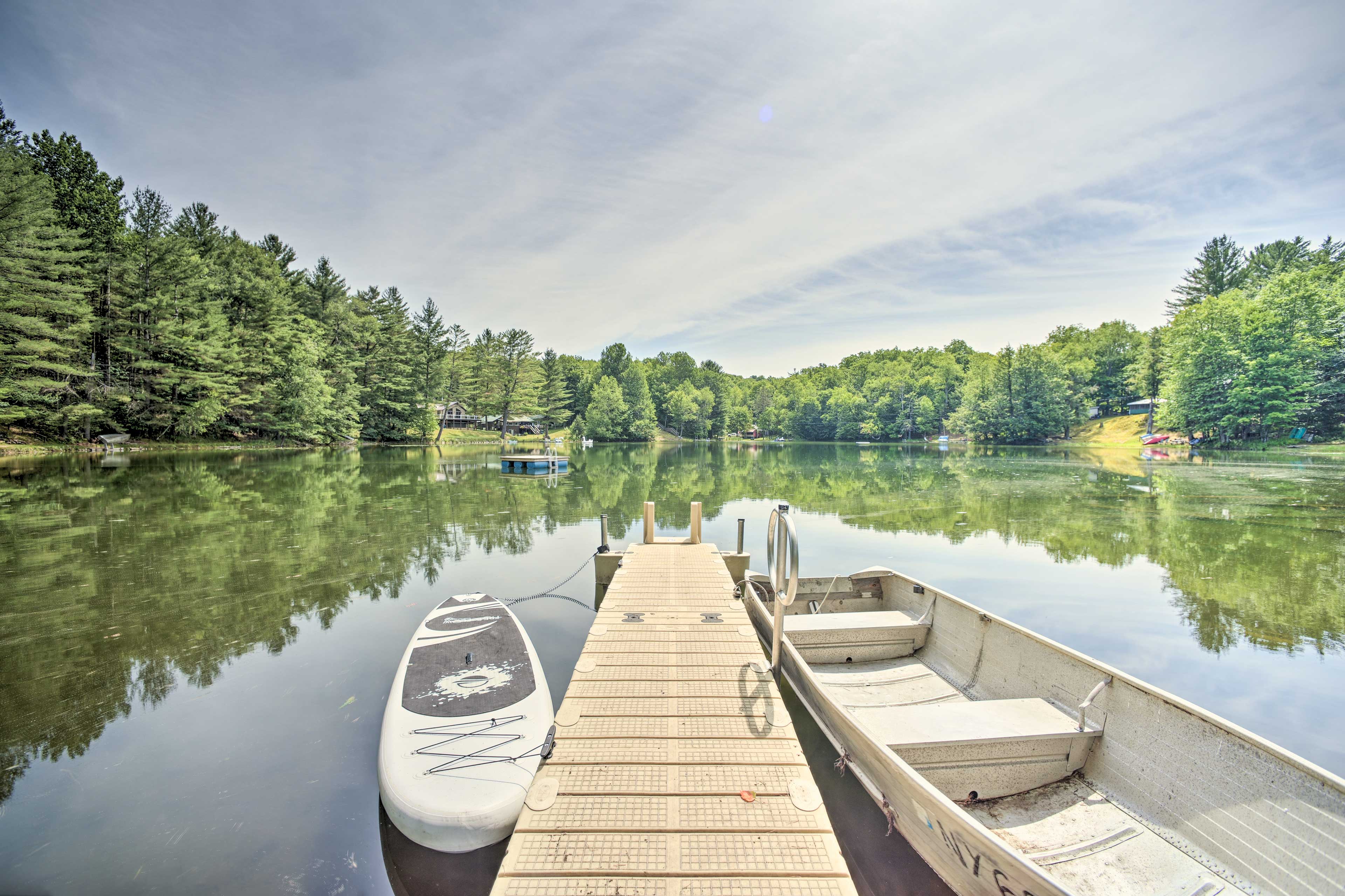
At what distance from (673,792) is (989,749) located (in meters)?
2.29

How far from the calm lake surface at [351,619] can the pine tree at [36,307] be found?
438 inches

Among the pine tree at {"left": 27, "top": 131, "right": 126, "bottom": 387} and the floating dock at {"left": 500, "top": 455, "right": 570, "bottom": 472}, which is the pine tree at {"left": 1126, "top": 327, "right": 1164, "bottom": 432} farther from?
the pine tree at {"left": 27, "top": 131, "right": 126, "bottom": 387}

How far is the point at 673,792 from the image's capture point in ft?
11.1

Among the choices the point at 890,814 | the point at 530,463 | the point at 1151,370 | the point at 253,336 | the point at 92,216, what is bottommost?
the point at 890,814

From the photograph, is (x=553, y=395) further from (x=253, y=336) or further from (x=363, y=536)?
(x=363, y=536)

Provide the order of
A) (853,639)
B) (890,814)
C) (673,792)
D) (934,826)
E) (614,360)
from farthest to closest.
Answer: (614,360) < (853,639) < (890,814) < (673,792) < (934,826)

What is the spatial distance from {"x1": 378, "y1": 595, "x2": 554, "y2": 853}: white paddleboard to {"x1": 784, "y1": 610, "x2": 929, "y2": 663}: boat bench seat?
3.07m

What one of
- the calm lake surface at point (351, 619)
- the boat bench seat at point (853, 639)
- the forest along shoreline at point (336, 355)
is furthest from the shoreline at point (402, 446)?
the boat bench seat at point (853, 639)

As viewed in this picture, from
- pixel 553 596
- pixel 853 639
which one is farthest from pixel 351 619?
pixel 853 639

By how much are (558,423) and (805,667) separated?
256 ft

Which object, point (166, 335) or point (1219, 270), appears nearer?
point (166, 335)

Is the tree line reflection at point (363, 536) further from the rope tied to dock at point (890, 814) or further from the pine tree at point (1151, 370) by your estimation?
the pine tree at point (1151, 370)

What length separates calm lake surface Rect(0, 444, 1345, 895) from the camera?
4.00 metres

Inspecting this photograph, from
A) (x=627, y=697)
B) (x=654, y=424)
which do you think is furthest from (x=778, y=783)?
(x=654, y=424)
